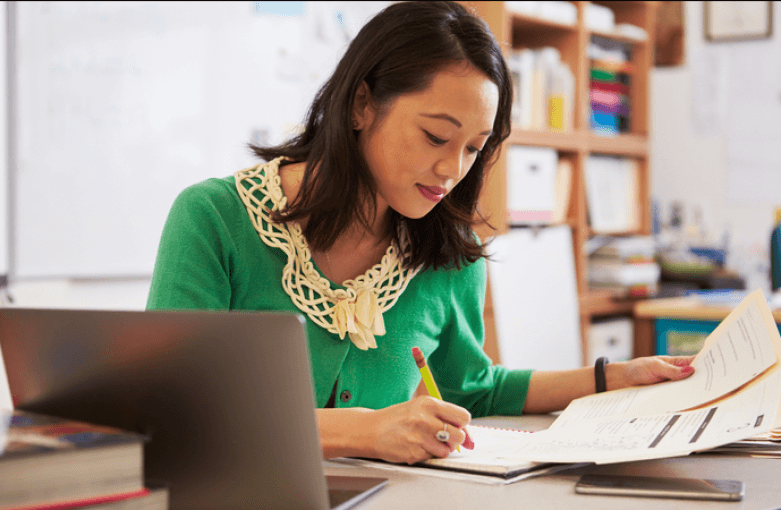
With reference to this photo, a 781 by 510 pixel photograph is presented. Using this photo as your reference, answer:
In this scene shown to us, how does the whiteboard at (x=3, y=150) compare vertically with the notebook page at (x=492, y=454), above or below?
above

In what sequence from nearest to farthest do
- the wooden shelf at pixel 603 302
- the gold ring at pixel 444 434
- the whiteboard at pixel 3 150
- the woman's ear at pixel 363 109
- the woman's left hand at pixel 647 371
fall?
the gold ring at pixel 444 434 → the woman's left hand at pixel 647 371 → the woman's ear at pixel 363 109 → the whiteboard at pixel 3 150 → the wooden shelf at pixel 603 302

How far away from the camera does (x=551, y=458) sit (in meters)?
0.78

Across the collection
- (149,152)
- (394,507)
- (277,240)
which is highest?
(149,152)

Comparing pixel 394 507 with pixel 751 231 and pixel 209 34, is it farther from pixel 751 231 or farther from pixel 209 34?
pixel 751 231

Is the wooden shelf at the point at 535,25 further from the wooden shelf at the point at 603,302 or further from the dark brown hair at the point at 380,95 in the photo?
the dark brown hair at the point at 380,95

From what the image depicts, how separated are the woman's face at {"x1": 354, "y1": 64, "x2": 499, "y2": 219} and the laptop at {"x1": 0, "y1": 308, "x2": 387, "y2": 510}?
Result: 592mm

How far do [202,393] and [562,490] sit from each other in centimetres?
36

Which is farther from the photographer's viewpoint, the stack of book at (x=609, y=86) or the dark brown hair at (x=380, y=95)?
the stack of book at (x=609, y=86)

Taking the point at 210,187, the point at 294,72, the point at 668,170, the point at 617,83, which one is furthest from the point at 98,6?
the point at 668,170

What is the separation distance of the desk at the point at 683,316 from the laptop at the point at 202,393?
A: 2.43 meters

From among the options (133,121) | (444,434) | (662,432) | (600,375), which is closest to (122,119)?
(133,121)

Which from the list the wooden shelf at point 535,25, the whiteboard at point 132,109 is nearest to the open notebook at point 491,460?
the whiteboard at point 132,109

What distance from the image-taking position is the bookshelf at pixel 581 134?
9.18 ft

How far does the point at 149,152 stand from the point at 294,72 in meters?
0.53
